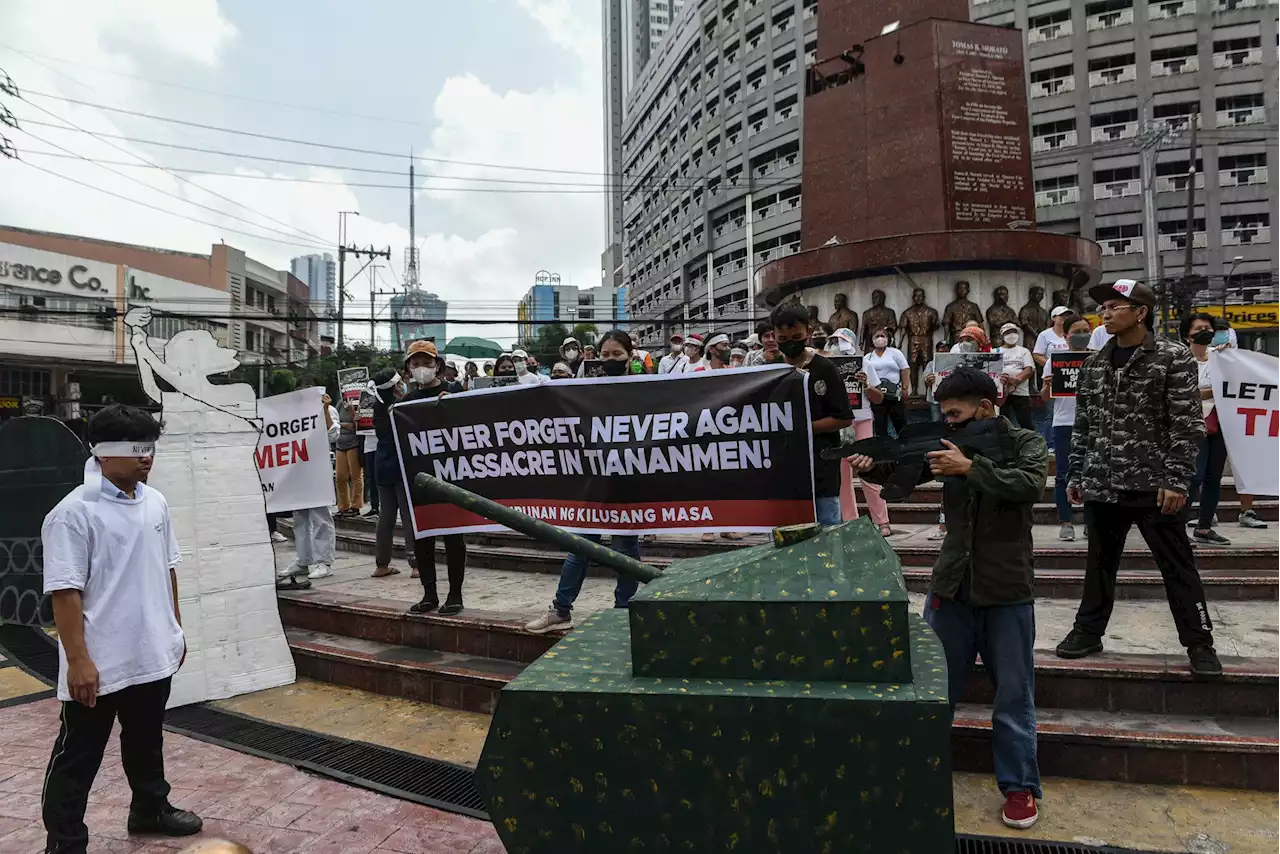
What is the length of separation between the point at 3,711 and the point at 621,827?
4943 millimetres

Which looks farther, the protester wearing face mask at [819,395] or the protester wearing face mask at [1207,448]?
the protester wearing face mask at [1207,448]

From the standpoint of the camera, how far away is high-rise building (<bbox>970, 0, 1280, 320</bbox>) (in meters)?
45.4

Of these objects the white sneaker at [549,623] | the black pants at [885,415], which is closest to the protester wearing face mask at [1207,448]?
the black pants at [885,415]

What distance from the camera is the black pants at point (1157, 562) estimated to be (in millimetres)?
3549

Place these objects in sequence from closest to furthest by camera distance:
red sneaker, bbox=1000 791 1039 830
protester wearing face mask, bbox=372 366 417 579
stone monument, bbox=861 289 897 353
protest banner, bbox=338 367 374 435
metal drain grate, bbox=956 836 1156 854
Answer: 1. metal drain grate, bbox=956 836 1156 854
2. red sneaker, bbox=1000 791 1039 830
3. protester wearing face mask, bbox=372 366 417 579
4. protest banner, bbox=338 367 374 435
5. stone monument, bbox=861 289 897 353

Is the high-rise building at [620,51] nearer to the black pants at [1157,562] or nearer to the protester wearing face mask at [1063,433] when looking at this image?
the protester wearing face mask at [1063,433]

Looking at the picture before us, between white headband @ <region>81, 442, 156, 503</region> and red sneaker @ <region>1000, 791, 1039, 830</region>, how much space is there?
362 centimetres

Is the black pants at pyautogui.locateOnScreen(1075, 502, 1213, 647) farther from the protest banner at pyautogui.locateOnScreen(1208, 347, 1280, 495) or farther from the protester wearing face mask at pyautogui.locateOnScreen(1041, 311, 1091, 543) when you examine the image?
the protest banner at pyautogui.locateOnScreen(1208, 347, 1280, 495)

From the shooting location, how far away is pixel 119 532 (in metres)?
3.04

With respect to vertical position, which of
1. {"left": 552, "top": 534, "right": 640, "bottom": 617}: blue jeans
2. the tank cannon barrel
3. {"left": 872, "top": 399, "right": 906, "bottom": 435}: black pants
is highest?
{"left": 872, "top": 399, "right": 906, "bottom": 435}: black pants

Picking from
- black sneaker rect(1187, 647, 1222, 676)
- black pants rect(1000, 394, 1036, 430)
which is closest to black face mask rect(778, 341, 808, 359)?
black sneaker rect(1187, 647, 1222, 676)

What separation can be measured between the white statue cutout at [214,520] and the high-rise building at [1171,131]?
164ft

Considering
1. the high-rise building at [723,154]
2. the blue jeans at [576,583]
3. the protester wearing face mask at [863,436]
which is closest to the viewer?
the blue jeans at [576,583]

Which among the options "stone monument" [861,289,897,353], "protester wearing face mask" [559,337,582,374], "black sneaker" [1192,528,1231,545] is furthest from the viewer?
"stone monument" [861,289,897,353]
